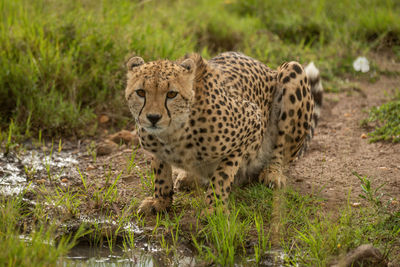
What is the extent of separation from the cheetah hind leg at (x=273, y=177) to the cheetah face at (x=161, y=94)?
1.00m

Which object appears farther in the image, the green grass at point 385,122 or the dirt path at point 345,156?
the green grass at point 385,122

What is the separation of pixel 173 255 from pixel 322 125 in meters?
2.54

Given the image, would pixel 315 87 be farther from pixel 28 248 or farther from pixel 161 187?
pixel 28 248

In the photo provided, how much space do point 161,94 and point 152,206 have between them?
0.85m

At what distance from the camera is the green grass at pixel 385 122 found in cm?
462

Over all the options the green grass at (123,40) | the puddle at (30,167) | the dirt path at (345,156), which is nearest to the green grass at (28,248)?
the puddle at (30,167)

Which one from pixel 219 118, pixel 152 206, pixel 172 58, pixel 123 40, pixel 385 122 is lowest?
pixel 152 206

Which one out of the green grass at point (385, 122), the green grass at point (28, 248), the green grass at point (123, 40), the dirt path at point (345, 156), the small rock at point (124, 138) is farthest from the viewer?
the green grass at point (123, 40)

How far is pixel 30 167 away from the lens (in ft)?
13.9

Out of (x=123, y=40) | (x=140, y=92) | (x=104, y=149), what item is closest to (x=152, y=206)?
(x=140, y=92)

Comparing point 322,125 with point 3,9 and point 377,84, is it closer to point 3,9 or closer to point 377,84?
point 377,84

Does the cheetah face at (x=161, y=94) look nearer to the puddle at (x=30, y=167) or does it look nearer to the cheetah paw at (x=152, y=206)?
the cheetah paw at (x=152, y=206)

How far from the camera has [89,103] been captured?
203 inches

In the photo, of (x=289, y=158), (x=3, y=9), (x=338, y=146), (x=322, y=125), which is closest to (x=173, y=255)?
(x=289, y=158)
